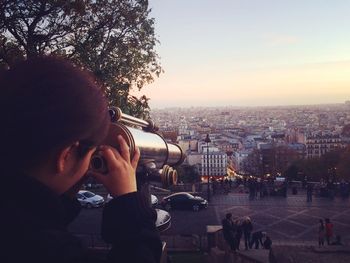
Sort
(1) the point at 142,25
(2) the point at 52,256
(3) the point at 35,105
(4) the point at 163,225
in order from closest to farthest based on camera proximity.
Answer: (2) the point at 52,256, (3) the point at 35,105, (4) the point at 163,225, (1) the point at 142,25

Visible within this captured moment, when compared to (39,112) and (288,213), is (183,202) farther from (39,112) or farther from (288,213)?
(39,112)

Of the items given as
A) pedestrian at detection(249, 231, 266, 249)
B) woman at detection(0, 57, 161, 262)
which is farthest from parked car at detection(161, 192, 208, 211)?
woman at detection(0, 57, 161, 262)

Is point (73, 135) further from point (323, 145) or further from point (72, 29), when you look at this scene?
point (323, 145)

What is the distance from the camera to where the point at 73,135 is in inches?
45.6

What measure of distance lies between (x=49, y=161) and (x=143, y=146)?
1039 mm

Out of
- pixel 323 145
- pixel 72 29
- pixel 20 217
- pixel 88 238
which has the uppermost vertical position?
pixel 72 29

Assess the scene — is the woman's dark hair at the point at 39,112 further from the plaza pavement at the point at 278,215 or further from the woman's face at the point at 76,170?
the plaza pavement at the point at 278,215

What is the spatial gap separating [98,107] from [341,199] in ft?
73.8

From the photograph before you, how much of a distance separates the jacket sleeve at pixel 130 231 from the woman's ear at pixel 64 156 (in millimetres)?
230

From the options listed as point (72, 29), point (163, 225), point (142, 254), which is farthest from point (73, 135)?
point (72, 29)

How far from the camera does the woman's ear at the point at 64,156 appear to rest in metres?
1.17

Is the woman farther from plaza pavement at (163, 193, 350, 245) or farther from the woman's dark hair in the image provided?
plaza pavement at (163, 193, 350, 245)

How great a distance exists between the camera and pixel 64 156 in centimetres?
119

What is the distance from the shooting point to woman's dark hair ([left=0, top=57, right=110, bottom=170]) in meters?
1.11
